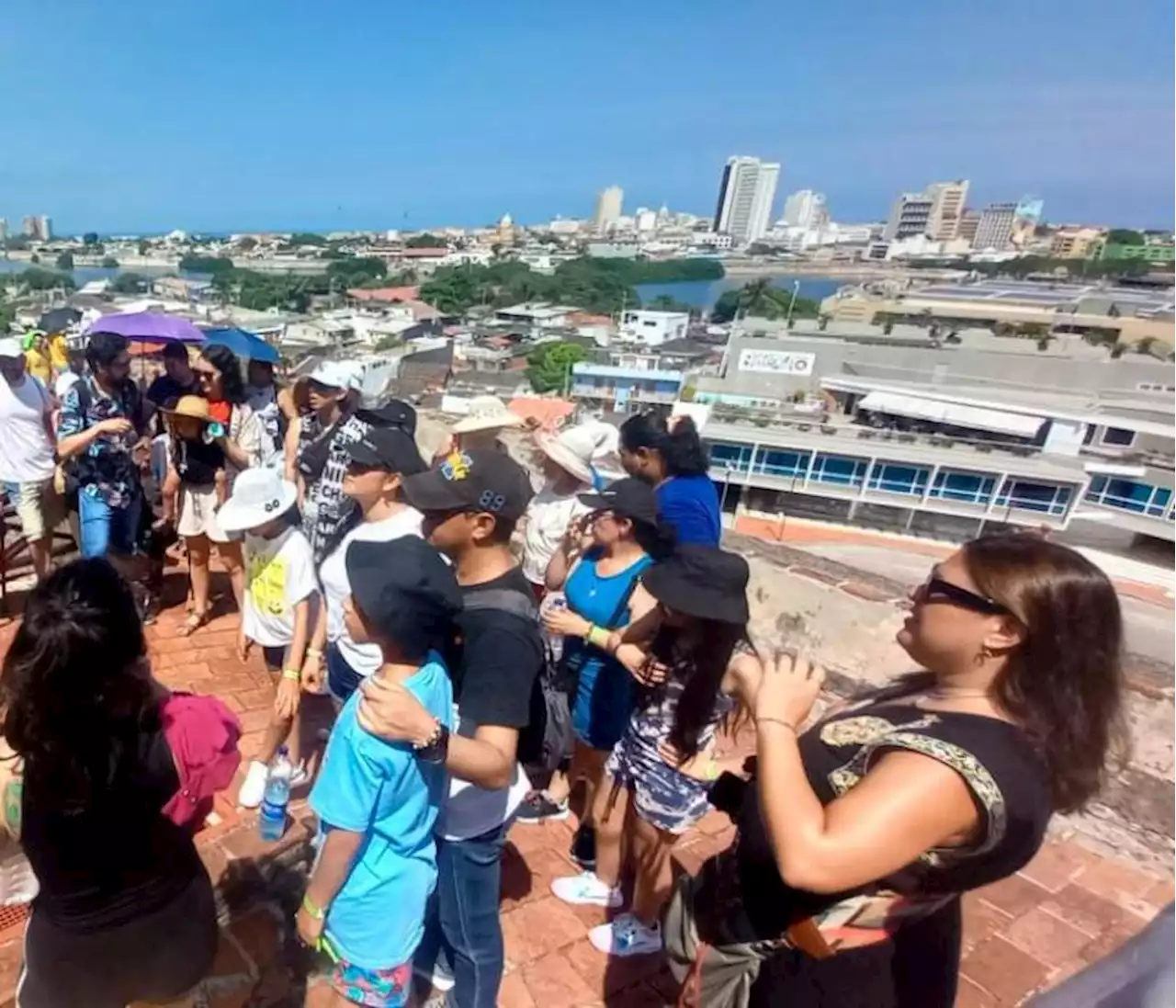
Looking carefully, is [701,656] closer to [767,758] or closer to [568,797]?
[767,758]

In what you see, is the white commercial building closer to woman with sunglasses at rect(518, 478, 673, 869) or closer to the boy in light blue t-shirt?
woman with sunglasses at rect(518, 478, 673, 869)

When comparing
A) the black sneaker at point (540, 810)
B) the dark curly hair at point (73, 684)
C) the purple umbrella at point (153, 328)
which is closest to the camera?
the dark curly hair at point (73, 684)

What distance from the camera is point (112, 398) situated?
345cm

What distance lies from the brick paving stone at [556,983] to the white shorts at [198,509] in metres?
2.52

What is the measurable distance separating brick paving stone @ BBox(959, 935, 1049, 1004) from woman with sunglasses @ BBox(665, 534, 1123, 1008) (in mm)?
1130

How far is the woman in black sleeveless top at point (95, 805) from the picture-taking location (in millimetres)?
1201

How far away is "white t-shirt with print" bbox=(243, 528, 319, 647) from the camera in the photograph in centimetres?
254

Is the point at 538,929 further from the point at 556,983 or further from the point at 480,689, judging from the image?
the point at 480,689

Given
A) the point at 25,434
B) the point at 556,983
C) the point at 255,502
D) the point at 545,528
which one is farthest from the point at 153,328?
the point at 556,983

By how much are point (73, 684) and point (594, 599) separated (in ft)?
4.63

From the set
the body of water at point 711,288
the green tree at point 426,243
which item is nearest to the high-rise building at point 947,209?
the body of water at point 711,288

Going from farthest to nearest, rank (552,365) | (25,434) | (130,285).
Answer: (130,285) → (552,365) → (25,434)

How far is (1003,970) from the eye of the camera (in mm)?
2230

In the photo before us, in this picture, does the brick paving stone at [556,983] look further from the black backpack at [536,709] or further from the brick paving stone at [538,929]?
the black backpack at [536,709]
